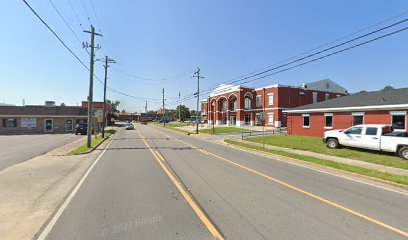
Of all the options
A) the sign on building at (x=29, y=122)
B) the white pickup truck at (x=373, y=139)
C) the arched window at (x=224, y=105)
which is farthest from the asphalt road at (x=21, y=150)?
the arched window at (x=224, y=105)

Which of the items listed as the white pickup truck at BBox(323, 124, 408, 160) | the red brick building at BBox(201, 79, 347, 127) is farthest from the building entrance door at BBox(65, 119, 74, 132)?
the white pickup truck at BBox(323, 124, 408, 160)

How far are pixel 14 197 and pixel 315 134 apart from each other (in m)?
26.2

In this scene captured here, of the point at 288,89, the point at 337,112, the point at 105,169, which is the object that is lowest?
the point at 105,169

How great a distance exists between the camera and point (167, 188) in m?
7.62

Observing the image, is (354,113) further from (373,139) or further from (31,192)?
(31,192)

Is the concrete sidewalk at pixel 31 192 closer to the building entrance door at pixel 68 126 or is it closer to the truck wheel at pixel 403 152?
the truck wheel at pixel 403 152

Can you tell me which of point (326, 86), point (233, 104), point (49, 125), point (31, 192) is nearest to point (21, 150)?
point (31, 192)

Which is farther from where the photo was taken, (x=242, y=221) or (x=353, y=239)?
(x=242, y=221)

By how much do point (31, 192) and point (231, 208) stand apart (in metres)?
5.83

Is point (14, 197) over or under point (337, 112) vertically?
under

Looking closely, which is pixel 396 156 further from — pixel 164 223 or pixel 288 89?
pixel 288 89

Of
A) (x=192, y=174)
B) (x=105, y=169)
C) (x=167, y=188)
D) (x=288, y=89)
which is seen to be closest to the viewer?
(x=167, y=188)

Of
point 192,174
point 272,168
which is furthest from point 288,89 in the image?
point 192,174

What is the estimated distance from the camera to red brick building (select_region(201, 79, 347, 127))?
153 feet
